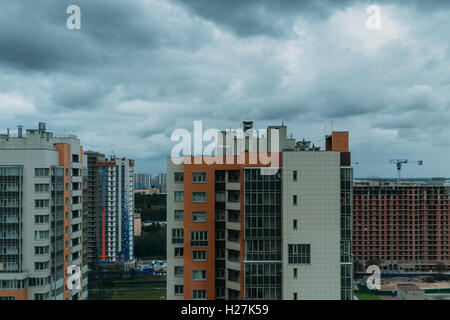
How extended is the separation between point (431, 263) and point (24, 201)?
23232mm

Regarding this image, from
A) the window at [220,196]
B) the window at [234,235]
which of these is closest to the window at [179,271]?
the window at [234,235]

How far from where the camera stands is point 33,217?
21.3 feet

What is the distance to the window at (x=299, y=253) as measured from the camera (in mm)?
4516

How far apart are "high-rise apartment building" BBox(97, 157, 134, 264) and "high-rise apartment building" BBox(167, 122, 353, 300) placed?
39.0 feet

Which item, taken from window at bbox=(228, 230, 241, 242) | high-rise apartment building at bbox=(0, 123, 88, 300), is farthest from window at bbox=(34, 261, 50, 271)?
window at bbox=(228, 230, 241, 242)

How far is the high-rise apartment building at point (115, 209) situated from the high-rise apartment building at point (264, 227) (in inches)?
468

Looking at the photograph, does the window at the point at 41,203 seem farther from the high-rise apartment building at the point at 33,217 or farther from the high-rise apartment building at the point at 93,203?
the high-rise apartment building at the point at 93,203

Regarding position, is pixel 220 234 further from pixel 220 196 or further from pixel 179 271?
pixel 179 271

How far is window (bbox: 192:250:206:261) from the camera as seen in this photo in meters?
5.44

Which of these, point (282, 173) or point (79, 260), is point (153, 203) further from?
point (282, 173)

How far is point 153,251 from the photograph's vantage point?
20.2m

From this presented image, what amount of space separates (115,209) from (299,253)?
13.7m

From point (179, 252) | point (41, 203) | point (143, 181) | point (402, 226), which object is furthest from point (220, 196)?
point (143, 181)

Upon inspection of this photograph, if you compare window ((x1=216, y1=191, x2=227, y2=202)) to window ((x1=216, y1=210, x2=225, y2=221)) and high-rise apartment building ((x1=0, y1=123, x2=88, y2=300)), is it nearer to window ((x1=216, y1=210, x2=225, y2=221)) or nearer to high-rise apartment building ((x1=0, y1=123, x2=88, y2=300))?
window ((x1=216, y1=210, x2=225, y2=221))
